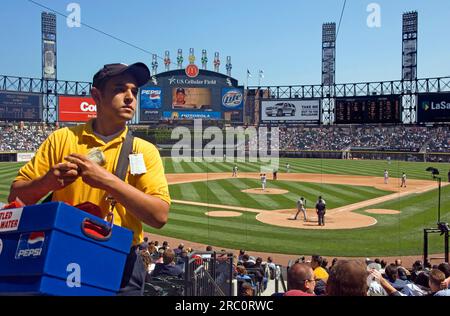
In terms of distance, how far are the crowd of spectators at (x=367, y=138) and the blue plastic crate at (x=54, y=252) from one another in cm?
7144

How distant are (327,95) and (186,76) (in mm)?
25354

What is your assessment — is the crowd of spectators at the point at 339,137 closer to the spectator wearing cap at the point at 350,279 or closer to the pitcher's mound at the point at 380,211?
the pitcher's mound at the point at 380,211

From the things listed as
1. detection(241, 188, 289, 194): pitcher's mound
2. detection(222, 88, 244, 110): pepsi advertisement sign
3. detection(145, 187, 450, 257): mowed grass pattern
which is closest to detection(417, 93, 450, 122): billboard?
detection(241, 188, 289, 194): pitcher's mound

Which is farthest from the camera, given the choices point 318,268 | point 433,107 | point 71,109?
point 71,109

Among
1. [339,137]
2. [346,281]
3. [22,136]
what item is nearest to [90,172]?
[346,281]

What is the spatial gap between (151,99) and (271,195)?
53.3 m

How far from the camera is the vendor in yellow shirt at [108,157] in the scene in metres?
2.48

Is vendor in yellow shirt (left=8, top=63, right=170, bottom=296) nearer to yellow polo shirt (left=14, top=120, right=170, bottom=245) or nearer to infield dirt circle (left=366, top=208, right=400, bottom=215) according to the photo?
yellow polo shirt (left=14, top=120, right=170, bottom=245)

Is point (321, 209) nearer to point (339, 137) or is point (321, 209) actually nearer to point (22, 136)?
point (339, 137)

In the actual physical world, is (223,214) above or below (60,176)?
below

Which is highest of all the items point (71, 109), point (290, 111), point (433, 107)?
point (71, 109)

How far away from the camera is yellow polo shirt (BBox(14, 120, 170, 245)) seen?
102 inches

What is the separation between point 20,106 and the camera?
7306 centimetres

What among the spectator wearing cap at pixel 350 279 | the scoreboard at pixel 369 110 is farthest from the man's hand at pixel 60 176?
the scoreboard at pixel 369 110
